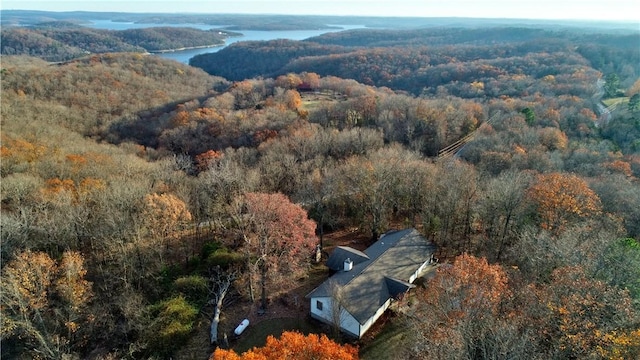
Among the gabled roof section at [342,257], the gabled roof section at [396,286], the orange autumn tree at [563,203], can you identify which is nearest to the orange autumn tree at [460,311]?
the gabled roof section at [396,286]

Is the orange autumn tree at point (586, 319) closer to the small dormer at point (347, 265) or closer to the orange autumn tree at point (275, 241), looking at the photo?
the small dormer at point (347, 265)

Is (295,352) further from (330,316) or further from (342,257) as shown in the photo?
(342,257)

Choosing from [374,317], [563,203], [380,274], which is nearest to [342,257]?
[380,274]

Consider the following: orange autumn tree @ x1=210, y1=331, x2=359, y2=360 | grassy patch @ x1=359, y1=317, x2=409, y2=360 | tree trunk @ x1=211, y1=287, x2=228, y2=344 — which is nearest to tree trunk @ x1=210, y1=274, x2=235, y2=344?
tree trunk @ x1=211, y1=287, x2=228, y2=344

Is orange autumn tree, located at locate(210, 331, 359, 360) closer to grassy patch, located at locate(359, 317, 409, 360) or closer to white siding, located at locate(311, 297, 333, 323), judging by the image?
grassy patch, located at locate(359, 317, 409, 360)

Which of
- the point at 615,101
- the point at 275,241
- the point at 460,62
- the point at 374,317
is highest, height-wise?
the point at 460,62

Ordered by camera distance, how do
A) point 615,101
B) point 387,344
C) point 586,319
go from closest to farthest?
point 586,319 < point 387,344 < point 615,101
